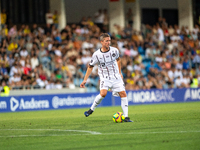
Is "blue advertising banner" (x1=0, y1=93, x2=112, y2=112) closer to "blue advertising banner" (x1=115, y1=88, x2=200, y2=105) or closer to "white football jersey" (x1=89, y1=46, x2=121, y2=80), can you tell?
"blue advertising banner" (x1=115, y1=88, x2=200, y2=105)

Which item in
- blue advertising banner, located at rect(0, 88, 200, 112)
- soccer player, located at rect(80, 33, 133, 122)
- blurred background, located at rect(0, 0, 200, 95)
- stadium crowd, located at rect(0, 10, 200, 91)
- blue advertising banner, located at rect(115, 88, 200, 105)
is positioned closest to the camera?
soccer player, located at rect(80, 33, 133, 122)

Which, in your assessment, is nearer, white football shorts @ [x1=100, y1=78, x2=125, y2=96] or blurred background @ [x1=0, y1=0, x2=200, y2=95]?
white football shorts @ [x1=100, y1=78, x2=125, y2=96]

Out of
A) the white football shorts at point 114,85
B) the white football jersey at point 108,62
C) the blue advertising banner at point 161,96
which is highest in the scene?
the white football jersey at point 108,62

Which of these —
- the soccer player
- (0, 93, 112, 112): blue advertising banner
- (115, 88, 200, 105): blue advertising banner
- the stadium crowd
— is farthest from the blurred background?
the soccer player

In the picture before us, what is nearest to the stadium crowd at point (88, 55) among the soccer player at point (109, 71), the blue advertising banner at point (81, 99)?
the blue advertising banner at point (81, 99)

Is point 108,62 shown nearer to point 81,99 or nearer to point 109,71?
point 109,71

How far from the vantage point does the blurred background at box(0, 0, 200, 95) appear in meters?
22.4

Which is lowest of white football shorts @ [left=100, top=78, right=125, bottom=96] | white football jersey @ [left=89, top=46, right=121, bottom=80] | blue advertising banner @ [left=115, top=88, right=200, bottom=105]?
blue advertising banner @ [left=115, top=88, right=200, bottom=105]

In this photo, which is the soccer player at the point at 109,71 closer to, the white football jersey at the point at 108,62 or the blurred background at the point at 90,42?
the white football jersey at the point at 108,62

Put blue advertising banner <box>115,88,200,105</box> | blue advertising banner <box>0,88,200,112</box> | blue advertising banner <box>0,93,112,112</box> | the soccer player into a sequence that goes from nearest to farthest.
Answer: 1. the soccer player
2. blue advertising banner <box>0,93,112,112</box>
3. blue advertising banner <box>0,88,200,112</box>
4. blue advertising banner <box>115,88,200,105</box>

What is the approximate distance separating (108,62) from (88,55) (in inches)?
528

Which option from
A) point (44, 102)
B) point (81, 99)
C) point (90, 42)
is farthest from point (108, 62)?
point (90, 42)

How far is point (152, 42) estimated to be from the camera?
28.5 m

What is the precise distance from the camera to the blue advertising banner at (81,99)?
20.7m
